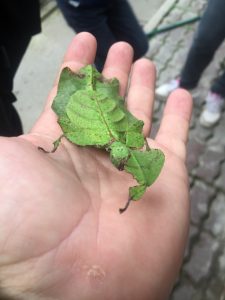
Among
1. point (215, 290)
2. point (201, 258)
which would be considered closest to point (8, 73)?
point (201, 258)

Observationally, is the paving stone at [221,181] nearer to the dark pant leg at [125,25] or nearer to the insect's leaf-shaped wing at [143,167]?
the dark pant leg at [125,25]

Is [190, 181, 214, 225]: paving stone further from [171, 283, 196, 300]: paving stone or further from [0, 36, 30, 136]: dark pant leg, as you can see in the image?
[0, 36, 30, 136]: dark pant leg

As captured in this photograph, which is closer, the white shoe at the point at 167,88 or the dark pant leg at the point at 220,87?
the dark pant leg at the point at 220,87

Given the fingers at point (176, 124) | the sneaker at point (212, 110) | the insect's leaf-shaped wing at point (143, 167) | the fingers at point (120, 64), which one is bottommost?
the sneaker at point (212, 110)

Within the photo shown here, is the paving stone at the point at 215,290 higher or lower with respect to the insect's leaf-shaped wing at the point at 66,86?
lower

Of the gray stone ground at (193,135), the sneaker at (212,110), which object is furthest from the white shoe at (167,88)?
the sneaker at (212,110)

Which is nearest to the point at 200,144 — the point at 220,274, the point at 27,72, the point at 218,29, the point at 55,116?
the point at 218,29

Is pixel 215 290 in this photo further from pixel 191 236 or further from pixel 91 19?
pixel 91 19

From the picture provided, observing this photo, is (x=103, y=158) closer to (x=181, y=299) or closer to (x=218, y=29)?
(x=181, y=299)
